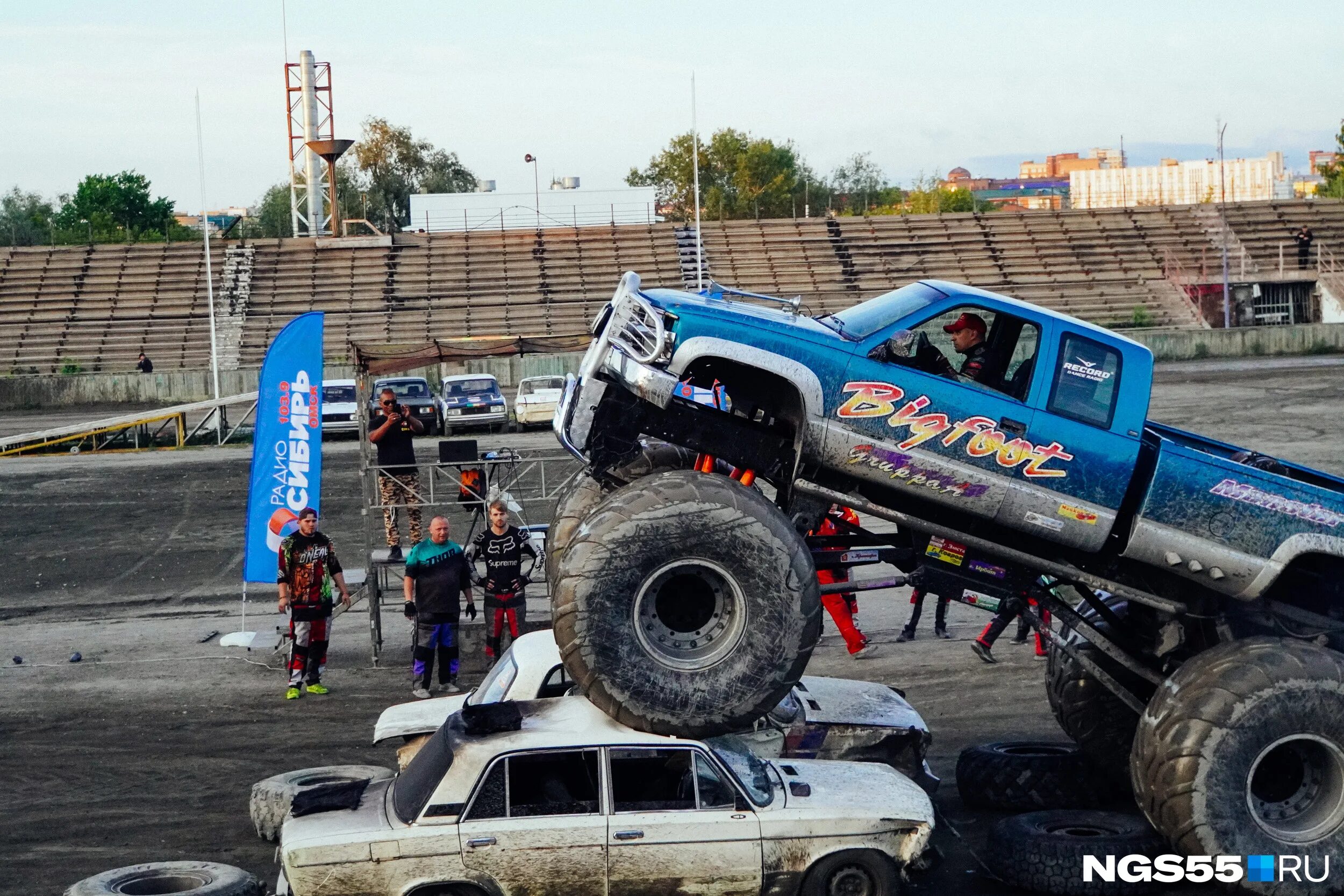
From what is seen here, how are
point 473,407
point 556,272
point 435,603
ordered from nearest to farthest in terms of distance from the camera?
point 435,603, point 473,407, point 556,272

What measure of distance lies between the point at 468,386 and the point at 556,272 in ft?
55.3

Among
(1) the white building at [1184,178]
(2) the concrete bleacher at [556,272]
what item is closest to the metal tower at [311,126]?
(2) the concrete bleacher at [556,272]

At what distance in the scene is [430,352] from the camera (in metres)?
14.6

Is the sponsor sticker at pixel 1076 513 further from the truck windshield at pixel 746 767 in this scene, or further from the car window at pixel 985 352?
the truck windshield at pixel 746 767

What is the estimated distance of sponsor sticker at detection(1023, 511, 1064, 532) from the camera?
23.7ft

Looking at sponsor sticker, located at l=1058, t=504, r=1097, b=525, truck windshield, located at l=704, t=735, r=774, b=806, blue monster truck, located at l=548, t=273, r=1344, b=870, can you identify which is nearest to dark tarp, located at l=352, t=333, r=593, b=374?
blue monster truck, located at l=548, t=273, r=1344, b=870

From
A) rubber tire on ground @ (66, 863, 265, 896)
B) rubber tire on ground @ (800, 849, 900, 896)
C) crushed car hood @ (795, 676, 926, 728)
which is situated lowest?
rubber tire on ground @ (66, 863, 265, 896)

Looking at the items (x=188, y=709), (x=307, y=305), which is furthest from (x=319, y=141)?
(x=188, y=709)

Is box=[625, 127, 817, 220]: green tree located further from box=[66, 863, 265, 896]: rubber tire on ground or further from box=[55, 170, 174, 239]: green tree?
box=[66, 863, 265, 896]: rubber tire on ground

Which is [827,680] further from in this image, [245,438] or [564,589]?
[245,438]

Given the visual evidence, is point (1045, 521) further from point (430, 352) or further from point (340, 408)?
point (340, 408)

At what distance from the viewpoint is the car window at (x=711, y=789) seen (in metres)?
6.90

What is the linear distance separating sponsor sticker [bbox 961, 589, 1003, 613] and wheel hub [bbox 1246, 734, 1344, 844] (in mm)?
1648

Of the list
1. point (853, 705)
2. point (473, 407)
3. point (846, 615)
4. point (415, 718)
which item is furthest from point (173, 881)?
point (473, 407)
